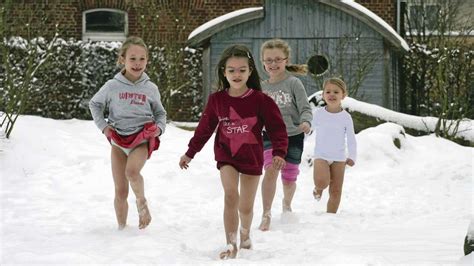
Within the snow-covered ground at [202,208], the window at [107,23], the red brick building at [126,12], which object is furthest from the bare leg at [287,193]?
the window at [107,23]

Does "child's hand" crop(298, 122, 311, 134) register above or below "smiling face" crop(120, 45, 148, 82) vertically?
below

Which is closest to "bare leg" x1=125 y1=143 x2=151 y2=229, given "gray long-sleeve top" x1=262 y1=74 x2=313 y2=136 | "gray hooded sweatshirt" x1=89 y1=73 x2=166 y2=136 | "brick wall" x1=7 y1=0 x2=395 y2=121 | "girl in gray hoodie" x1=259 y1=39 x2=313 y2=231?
"gray hooded sweatshirt" x1=89 y1=73 x2=166 y2=136

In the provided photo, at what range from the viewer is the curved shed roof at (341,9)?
15.4 m

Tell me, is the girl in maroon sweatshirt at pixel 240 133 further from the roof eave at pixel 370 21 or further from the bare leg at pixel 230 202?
the roof eave at pixel 370 21

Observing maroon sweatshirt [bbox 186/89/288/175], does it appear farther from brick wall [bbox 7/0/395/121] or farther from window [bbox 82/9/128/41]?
window [bbox 82/9/128/41]

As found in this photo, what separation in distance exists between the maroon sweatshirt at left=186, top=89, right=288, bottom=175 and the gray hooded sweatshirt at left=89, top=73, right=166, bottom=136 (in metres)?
0.88

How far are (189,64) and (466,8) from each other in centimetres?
1295

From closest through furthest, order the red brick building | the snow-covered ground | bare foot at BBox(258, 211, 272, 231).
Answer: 1. the snow-covered ground
2. bare foot at BBox(258, 211, 272, 231)
3. the red brick building

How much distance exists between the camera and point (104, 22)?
1814 cm

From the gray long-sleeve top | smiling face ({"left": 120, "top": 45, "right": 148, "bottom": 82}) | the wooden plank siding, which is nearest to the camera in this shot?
smiling face ({"left": 120, "top": 45, "right": 148, "bottom": 82})

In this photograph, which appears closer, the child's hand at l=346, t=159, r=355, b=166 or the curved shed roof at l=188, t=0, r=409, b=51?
the child's hand at l=346, t=159, r=355, b=166

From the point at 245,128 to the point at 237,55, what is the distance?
50 centimetres

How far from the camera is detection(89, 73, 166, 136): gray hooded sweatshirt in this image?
5.63 meters

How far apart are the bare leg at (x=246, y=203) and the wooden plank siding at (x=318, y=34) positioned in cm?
1108
